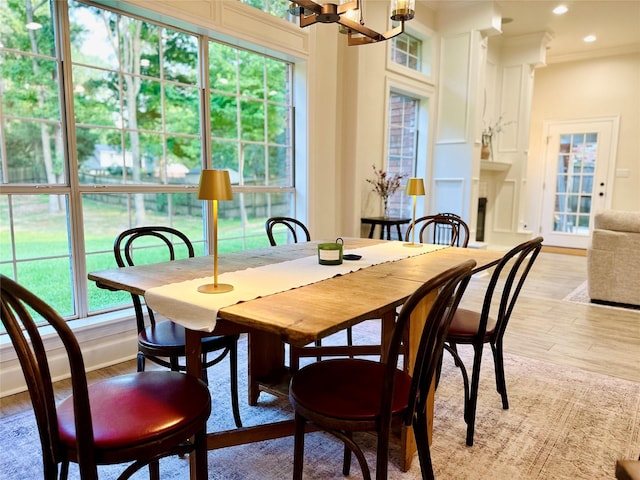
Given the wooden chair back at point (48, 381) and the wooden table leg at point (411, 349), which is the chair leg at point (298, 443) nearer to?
the wooden table leg at point (411, 349)

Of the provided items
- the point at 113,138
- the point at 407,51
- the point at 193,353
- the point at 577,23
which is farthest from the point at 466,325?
the point at 577,23

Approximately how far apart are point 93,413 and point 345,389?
2.39 feet

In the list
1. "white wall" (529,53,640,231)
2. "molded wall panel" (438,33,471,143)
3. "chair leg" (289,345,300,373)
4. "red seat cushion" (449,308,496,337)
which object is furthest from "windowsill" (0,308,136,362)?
"white wall" (529,53,640,231)

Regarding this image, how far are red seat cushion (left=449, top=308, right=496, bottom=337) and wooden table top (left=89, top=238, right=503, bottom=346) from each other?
0.28 m

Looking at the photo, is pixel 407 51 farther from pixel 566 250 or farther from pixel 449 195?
pixel 566 250

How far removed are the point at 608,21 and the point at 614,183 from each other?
260 centimetres

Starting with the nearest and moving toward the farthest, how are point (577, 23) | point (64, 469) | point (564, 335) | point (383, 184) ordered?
point (64, 469), point (564, 335), point (383, 184), point (577, 23)

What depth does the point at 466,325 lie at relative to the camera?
2.01 metres

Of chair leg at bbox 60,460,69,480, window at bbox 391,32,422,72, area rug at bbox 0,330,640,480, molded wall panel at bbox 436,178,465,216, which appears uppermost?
window at bbox 391,32,422,72

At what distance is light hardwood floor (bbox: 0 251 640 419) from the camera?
105 inches

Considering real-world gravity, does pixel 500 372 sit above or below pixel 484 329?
below

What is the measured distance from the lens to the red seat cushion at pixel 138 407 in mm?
1104

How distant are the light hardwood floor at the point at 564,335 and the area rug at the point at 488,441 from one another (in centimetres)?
26

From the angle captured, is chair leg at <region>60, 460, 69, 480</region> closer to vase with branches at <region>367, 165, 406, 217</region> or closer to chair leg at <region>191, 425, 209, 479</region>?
chair leg at <region>191, 425, 209, 479</region>
